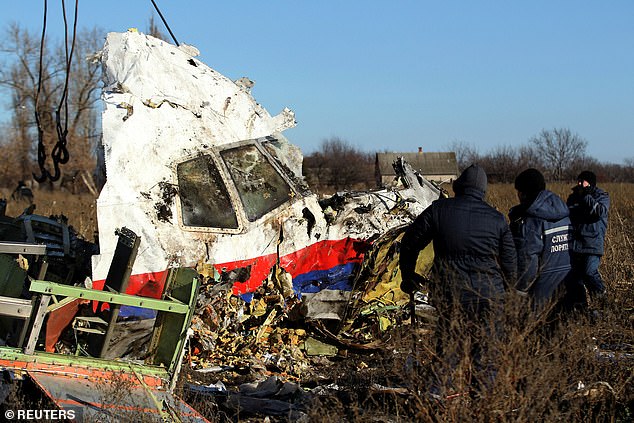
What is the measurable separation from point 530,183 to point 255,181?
261cm

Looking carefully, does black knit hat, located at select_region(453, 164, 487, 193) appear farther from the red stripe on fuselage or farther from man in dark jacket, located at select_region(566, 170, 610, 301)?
man in dark jacket, located at select_region(566, 170, 610, 301)

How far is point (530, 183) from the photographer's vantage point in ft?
19.9

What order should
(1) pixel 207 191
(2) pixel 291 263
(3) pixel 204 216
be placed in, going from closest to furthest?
(3) pixel 204 216, (1) pixel 207 191, (2) pixel 291 263

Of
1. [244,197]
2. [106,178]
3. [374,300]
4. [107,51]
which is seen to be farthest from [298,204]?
[107,51]

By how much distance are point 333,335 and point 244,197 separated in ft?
5.09

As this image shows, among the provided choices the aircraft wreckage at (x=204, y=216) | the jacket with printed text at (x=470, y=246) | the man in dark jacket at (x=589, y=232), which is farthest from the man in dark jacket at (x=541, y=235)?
the aircraft wreckage at (x=204, y=216)

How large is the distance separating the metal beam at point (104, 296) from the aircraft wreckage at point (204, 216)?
0.81m

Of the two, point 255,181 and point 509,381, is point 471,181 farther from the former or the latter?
point 255,181

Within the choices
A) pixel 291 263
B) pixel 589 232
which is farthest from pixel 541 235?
pixel 291 263

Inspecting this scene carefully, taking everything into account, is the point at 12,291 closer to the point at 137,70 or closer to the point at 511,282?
the point at 137,70

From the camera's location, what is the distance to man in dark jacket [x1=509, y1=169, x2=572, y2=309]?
5.89 metres

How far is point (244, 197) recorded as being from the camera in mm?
7000

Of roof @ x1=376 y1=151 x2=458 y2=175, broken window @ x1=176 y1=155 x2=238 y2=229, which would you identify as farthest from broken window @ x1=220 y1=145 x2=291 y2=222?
roof @ x1=376 y1=151 x2=458 y2=175
